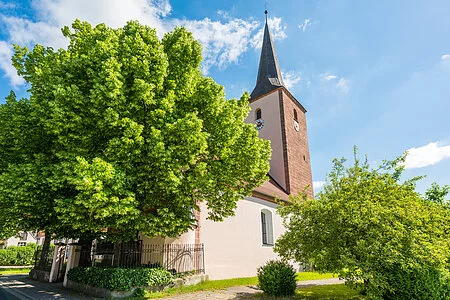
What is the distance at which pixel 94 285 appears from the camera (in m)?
10.8

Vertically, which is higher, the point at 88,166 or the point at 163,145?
the point at 163,145

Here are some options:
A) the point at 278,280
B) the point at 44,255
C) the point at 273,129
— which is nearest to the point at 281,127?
the point at 273,129

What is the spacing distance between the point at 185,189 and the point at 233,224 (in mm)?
7648

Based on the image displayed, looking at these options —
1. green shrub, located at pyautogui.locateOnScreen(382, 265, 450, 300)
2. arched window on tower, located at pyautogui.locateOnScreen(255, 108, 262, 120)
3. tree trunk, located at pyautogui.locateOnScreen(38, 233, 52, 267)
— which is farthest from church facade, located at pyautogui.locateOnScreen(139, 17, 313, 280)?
tree trunk, located at pyautogui.locateOnScreen(38, 233, 52, 267)

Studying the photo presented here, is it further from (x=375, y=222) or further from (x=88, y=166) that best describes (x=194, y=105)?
(x=375, y=222)

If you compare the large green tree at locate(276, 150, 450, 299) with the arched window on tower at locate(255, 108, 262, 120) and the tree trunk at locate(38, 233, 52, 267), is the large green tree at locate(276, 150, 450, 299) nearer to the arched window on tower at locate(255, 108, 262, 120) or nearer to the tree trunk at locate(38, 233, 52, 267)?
the tree trunk at locate(38, 233, 52, 267)

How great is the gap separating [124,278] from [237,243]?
808 centimetres

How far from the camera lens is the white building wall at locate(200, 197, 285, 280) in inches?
585

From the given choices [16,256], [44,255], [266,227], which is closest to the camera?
[44,255]

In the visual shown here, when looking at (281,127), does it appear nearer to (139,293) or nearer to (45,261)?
(139,293)

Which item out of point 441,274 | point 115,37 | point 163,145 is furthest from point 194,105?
point 441,274

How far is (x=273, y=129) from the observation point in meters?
26.9

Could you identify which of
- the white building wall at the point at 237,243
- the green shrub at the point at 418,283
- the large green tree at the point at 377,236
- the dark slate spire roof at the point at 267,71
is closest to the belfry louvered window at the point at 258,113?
the dark slate spire roof at the point at 267,71

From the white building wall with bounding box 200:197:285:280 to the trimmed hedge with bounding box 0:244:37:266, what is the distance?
2485 centimetres
